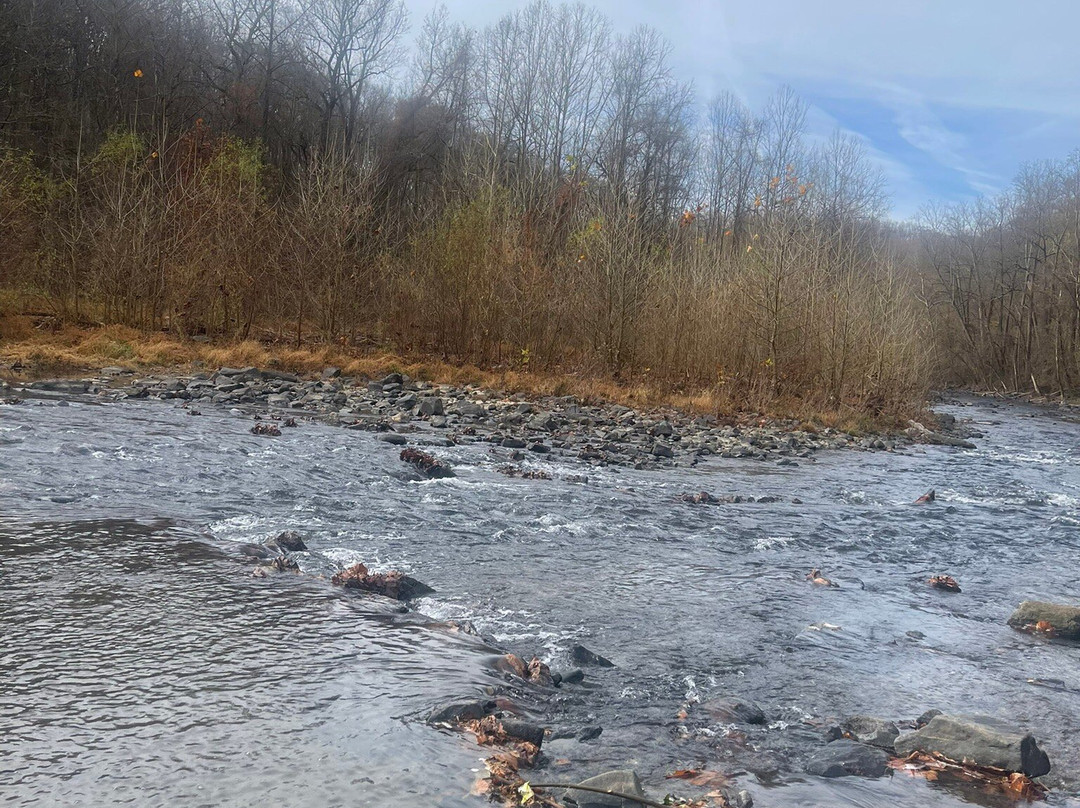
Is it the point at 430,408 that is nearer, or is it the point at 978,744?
the point at 978,744

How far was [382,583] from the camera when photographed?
5504mm

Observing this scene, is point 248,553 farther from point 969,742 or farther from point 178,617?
point 969,742

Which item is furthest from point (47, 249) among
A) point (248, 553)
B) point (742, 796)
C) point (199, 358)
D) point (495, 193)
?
point (742, 796)

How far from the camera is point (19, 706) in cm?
341

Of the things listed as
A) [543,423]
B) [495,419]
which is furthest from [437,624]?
[495,419]

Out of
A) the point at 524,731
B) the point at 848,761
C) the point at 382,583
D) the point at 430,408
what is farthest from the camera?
the point at 430,408

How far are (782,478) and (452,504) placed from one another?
571cm

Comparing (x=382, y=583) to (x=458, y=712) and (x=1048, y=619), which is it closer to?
(x=458, y=712)

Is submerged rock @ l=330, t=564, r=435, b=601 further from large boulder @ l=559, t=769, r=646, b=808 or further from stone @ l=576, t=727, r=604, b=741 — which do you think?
large boulder @ l=559, t=769, r=646, b=808

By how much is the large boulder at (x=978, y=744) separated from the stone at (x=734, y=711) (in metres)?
0.61

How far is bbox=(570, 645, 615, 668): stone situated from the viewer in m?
4.66

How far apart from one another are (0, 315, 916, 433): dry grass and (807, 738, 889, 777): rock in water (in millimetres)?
15087

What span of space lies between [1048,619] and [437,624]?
4.08m

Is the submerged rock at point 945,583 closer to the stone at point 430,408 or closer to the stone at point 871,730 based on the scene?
the stone at point 871,730
